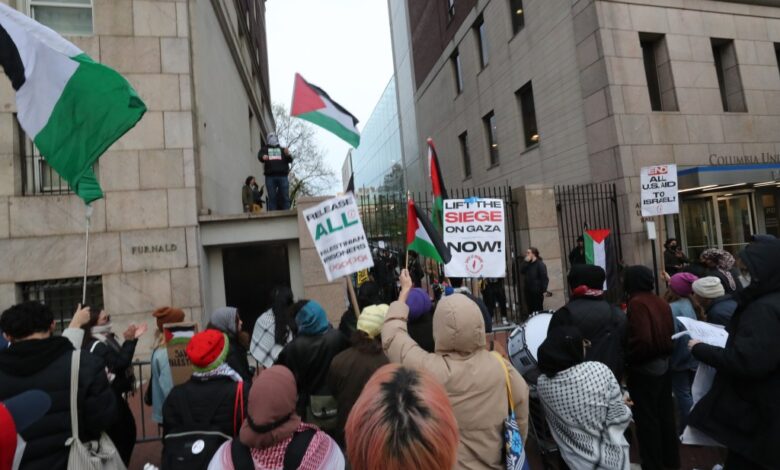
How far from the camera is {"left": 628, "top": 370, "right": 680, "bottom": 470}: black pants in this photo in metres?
4.04

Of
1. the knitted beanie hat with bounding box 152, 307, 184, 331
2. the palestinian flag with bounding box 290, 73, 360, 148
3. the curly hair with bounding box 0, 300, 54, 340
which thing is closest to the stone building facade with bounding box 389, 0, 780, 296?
the palestinian flag with bounding box 290, 73, 360, 148

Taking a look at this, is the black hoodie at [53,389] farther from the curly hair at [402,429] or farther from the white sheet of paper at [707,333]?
the white sheet of paper at [707,333]

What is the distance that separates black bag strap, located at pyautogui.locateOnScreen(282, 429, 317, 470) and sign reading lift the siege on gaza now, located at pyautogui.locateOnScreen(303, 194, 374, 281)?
8.62 ft

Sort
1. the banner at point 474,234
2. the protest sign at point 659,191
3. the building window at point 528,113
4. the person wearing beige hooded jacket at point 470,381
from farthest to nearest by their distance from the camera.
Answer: the building window at point 528,113
the protest sign at point 659,191
the banner at point 474,234
the person wearing beige hooded jacket at point 470,381

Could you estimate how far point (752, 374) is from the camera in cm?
257

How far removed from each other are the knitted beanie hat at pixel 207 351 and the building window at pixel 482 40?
19.3m

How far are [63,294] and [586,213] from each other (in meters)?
12.7

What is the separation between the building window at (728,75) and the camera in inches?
542

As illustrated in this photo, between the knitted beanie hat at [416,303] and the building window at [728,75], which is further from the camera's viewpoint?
the building window at [728,75]

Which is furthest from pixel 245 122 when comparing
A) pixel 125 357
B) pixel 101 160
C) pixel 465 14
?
pixel 125 357

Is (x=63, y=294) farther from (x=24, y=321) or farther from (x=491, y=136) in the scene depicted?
(x=491, y=136)

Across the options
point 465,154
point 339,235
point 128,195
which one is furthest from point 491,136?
point 339,235

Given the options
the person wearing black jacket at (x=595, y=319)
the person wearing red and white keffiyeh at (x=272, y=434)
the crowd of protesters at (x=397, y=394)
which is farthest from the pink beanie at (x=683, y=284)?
the person wearing red and white keffiyeh at (x=272, y=434)

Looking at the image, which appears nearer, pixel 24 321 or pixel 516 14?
pixel 24 321
